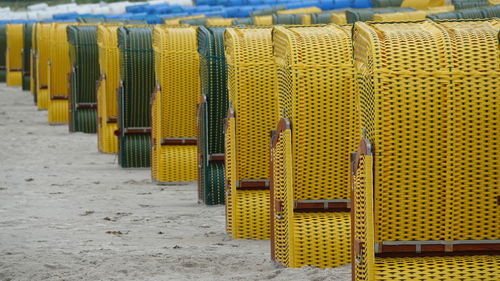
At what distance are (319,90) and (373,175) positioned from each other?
2.25m

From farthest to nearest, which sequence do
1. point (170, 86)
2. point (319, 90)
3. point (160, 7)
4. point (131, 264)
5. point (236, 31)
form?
point (160, 7) < point (170, 86) < point (236, 31) < point (131, 264) < point (319, 90)

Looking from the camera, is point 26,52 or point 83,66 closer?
point 83,66

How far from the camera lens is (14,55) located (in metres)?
42.6

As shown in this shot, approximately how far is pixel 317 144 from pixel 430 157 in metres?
2.35

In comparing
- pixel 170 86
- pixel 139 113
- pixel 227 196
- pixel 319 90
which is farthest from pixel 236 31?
pixel 139 113

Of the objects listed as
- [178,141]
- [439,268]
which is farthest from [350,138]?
[178,141]

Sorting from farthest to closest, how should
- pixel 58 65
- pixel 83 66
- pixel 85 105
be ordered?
pixel 58 65 < pixel 85 105 < pixel 83 66

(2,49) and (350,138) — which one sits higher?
(350,138)

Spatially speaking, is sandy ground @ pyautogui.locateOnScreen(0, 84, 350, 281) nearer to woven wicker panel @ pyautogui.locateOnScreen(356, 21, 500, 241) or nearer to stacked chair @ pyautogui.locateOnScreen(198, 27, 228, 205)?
stacked chair @ pyautogui.locateOnScreen(198, 27, 228, 205)

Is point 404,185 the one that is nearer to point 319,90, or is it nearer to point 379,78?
point 379,78

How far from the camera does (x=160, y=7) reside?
57750 millimetres

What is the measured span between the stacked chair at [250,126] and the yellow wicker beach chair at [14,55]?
3035 centimetres

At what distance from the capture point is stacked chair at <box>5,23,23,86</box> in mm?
41531

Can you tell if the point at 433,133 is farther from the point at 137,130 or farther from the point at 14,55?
the point at 14,55
